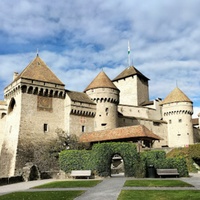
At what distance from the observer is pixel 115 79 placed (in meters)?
64.1

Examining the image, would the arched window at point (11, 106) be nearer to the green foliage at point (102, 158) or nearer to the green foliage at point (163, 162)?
the green foliage at point (102, 158)

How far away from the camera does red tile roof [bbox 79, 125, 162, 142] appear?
33.9 m

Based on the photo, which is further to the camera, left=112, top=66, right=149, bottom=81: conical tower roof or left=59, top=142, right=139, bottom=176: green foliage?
left=112, top=66, right=149, bottom=81: conical tower roof

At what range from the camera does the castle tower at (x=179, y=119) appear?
176ft

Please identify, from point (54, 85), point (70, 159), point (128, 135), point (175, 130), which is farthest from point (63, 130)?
point (175, 130)

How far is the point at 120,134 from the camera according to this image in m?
35.6

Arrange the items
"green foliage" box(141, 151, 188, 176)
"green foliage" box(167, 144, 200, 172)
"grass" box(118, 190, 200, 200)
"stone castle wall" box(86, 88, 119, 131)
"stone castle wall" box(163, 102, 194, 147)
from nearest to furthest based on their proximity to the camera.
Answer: "grass" box(118, 190, 200, 200)
"green foliage" box(141, 151, 188, 176)
"green foliage" box(167, 144, 200, 172)
"stone castle wall" box(86, 88, 119, 131)
"stone castle wall" box(163, 102, 194, 147)

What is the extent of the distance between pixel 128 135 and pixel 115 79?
30.8 meters

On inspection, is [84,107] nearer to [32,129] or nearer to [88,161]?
[32,129]

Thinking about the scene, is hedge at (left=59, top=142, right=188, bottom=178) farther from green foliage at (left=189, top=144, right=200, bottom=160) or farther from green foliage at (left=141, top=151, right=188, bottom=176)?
green foliage at (left=189, top=144, right=200, bottom=160)

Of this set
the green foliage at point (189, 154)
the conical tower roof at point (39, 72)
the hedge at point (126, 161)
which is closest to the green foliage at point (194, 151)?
the green foliage at point (189, 154)

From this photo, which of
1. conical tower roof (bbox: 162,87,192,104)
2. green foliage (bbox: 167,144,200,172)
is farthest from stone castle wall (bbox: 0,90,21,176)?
conical tower roof (bbox: 162,87,192,104)

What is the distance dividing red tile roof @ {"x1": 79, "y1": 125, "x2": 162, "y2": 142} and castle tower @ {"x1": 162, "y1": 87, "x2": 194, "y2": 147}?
773 inches

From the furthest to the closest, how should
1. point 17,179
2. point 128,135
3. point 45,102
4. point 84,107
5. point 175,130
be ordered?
point 175,130 → point 84,107 → point 45,102 → point 128,135 → point 17,179
